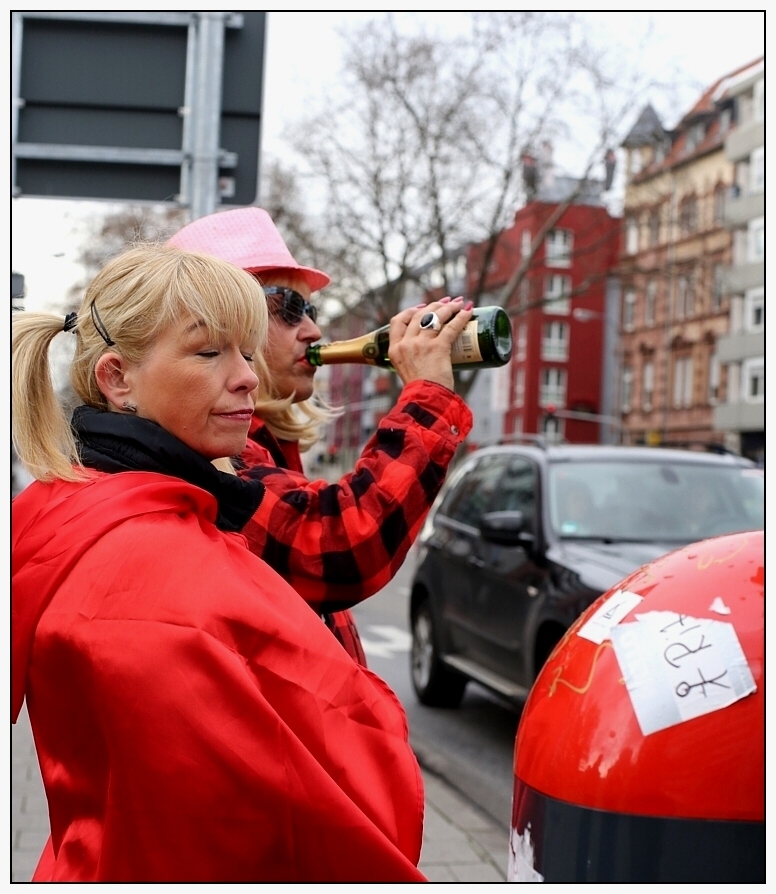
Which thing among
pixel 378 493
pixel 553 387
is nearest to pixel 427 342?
pixel 378 493

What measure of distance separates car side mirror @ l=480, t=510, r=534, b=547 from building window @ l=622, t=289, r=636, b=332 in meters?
58.2

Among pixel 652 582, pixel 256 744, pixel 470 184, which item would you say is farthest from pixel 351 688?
pixel 470 184

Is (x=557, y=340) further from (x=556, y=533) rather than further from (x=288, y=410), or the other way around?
(x=288, y=410)

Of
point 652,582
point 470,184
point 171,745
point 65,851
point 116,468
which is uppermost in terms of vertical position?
point 470,184

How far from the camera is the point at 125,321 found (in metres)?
1.64

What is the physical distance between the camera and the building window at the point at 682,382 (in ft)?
191

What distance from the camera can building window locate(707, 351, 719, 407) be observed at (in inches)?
2180

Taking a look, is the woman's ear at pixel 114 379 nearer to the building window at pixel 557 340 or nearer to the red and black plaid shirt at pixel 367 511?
the red and black plaid shirt at pixel 367 511

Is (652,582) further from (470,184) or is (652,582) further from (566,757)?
(470,184)

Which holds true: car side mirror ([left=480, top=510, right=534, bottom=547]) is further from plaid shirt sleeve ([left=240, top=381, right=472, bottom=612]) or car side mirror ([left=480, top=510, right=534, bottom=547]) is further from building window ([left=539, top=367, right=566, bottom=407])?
building window ([left=539, top=367, right=566, bottom=407])

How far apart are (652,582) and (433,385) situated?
0.48 metres

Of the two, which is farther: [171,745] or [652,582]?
[652,582]

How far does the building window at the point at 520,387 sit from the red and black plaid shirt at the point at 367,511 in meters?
72.4

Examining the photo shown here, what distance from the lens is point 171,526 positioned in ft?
4.83
